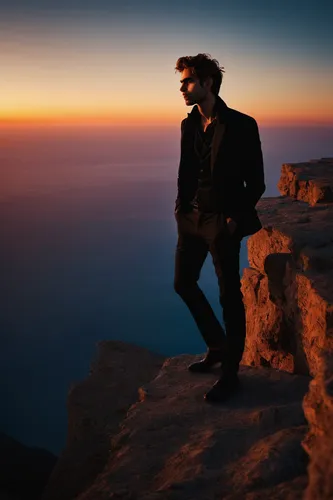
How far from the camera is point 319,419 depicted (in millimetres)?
2635

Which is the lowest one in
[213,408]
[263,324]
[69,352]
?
[69,352]

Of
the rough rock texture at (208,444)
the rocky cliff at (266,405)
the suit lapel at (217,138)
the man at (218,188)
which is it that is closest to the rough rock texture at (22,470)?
the rocky cliff at (266,405)

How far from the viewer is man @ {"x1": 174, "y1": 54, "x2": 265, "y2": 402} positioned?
13.3ft

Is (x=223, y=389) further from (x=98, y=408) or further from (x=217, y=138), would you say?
(x=98, y=408)

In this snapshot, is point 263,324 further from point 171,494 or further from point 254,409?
point 171,494

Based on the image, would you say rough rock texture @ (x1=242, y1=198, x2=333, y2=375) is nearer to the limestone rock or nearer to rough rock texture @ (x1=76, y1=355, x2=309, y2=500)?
the limestone rock

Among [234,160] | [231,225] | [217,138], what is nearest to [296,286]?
[231,225]

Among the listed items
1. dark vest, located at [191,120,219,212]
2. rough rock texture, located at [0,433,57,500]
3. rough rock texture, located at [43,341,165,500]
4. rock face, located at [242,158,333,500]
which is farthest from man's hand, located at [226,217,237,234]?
rough rock texture, located at [0,433,57,500]

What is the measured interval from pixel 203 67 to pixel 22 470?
20939 millimetres

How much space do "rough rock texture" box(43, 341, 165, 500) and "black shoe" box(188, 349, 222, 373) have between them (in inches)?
138

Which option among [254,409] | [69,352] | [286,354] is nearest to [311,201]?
[286,354]

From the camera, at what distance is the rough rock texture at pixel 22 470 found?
17.4m

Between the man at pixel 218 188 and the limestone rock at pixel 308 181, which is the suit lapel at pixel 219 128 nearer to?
the man at pixel 218 188

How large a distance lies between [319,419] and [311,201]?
15.2 ft
